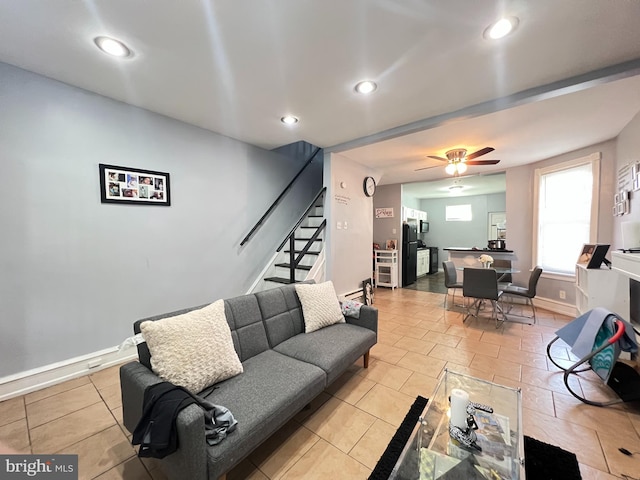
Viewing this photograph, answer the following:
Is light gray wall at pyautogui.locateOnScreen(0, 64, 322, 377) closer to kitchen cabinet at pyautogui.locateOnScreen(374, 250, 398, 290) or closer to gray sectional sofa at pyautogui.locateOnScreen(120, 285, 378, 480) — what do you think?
gray sectional sofa at pyautogui.locateOnScreen(120, 285, 378, 480)

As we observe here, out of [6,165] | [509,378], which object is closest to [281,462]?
[509,378]

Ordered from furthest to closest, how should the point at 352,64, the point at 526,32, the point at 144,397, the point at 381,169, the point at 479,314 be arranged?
the point at 381,169 → the point at 479,314 → the point at 352,64 → the point at 526,32 → the point at 144,397

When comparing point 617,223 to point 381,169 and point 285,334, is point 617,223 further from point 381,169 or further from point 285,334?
point 285,334

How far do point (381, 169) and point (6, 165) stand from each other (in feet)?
15.8

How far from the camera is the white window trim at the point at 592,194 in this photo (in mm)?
3605

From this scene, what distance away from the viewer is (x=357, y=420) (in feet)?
5.95

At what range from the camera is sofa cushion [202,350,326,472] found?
1.18 m

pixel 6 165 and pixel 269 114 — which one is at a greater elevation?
pixel 269 114

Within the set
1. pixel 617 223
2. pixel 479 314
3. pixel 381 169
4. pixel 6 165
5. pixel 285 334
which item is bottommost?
pixel 479 314

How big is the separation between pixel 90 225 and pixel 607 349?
463 cm

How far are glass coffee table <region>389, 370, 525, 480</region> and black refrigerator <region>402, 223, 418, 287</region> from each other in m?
4.63

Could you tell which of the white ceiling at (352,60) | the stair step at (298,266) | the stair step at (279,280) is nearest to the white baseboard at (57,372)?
the stair step at (279,280)

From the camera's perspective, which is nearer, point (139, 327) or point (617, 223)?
point (139, 327)

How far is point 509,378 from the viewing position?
234 cm
